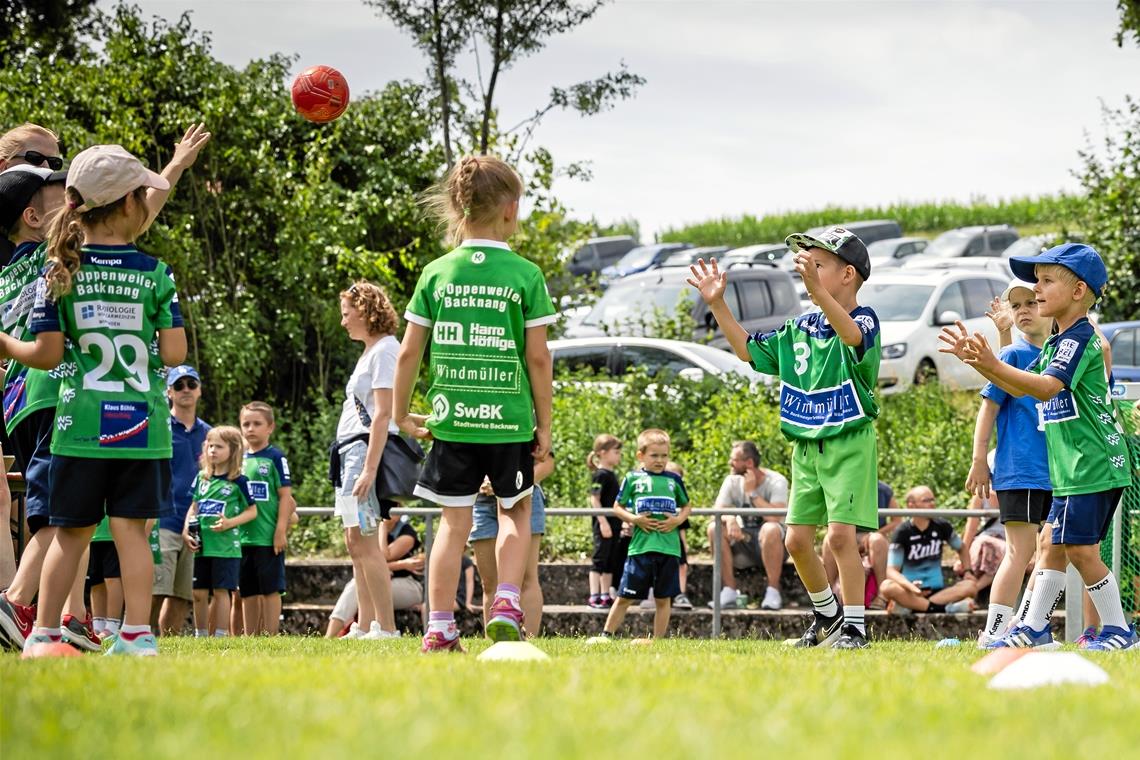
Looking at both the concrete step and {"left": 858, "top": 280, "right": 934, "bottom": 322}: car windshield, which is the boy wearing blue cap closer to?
the concrete step

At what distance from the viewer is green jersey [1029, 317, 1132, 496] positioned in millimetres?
7113

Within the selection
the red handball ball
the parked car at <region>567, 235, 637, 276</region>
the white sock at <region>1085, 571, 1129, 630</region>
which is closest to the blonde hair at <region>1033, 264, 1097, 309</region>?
the white sock at <region>1085, 571, 1129, 630</region>

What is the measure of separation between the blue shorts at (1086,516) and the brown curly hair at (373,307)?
4.04m

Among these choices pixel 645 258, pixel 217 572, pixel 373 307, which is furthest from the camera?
pixel 645 258

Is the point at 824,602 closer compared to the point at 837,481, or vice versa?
the point at 837,481

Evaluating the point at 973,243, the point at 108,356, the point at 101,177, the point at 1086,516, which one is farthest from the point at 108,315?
the point at 973,243

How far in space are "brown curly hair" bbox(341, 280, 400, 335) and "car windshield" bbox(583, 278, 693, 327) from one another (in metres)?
12.9

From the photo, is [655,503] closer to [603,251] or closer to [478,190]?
[478,190]

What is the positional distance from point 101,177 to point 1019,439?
16.6 feet

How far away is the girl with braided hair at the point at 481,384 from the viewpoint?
6.25 m

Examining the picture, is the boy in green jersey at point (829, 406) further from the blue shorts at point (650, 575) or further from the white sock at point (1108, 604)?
the blue shorts at point (650, 575)

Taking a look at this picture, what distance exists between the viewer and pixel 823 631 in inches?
305

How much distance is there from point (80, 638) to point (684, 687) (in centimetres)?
345

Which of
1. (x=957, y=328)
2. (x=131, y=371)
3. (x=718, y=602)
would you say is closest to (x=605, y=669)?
(x=131, y=371)
